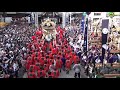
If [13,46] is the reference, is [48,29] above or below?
above

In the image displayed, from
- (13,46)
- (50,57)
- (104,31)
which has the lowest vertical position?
(50,57)

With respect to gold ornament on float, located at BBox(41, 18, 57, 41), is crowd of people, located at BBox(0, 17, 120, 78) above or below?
below

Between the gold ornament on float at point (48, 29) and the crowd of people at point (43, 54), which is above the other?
the gold ornament on float at point (48, 29)

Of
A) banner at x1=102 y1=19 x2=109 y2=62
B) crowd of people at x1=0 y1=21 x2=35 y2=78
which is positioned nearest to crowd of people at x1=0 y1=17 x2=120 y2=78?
crowd of people at x1=0 y1=21 x2=35 y2=78

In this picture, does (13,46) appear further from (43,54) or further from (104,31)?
(104,31)

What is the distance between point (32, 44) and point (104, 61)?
1676 millimetres

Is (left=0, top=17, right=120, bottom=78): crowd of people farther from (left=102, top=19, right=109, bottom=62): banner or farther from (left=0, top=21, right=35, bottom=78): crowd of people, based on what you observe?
(left=102, top=19, right=109, bottom=62): banner

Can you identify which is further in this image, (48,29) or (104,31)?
(48,29)

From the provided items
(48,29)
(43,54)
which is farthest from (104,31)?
(43,54)

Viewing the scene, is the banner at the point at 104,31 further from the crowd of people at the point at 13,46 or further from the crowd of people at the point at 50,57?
the crowd of people at the point at 13,46

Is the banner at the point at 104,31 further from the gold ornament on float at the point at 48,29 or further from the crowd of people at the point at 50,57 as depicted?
Answer: the gold ornament on float at the point at 48,29

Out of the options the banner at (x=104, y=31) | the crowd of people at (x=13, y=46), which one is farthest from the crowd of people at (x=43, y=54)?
the banner at (x=104, y=31)

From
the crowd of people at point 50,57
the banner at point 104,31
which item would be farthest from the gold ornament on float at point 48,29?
the banner at point 104,31
